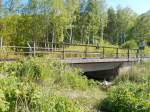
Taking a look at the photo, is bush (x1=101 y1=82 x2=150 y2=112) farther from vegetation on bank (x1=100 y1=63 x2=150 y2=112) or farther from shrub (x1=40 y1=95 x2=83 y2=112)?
shrub (x1=40 y1=95 x2=83 y2=112)

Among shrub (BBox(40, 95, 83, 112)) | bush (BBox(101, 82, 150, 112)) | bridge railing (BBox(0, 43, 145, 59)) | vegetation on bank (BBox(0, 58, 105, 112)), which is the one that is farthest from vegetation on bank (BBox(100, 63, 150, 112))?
bridge railing (BBox(0, 43, 145, 59))

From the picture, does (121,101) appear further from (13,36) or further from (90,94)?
(13,36)

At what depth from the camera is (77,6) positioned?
2516 inches

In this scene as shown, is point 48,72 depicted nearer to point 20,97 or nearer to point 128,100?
point 128,100

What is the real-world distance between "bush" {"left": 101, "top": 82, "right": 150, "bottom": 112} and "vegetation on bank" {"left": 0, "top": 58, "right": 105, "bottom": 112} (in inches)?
25.4

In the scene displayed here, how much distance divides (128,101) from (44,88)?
3.69 metres

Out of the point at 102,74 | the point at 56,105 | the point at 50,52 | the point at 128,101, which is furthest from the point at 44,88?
the point at 102,74

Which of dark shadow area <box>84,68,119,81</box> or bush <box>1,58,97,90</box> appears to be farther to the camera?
dark shadow area <box>84,68,119,81</box>

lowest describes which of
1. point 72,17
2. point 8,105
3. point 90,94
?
point 90,94

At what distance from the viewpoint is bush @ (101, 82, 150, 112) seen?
12586 millimetres

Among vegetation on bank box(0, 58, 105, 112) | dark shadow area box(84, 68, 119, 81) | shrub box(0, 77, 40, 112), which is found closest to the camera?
shrub box(0, 77, 40, 112)

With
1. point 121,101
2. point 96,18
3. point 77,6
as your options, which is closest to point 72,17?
point 77,6

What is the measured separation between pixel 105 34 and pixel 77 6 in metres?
30.8

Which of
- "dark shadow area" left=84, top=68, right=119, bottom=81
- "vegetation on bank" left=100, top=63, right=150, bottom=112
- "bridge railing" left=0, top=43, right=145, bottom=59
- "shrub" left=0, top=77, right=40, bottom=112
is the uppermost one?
"bridge railing" left=0, top=43, right=145, bottom=59
